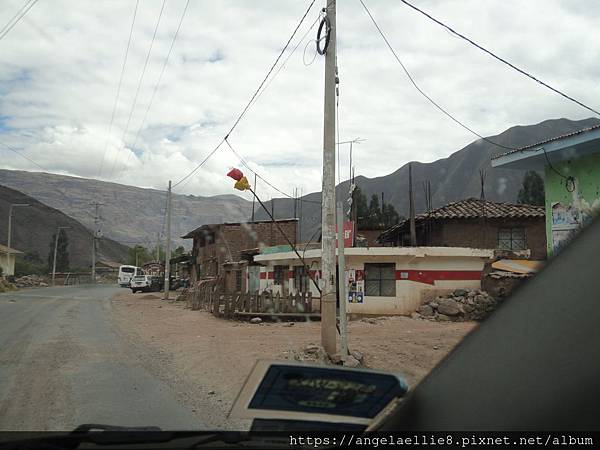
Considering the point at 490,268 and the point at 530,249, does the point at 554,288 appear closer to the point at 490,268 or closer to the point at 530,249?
the point at 490,268

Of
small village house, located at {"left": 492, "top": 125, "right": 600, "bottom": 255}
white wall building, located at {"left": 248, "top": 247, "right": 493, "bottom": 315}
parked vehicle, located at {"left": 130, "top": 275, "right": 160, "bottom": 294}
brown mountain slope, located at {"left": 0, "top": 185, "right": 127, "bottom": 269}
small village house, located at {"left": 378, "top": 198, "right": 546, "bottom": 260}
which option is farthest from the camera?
brown mountain slope, located at {"left": 0, "top": 185, "right": 127, "bottom": 269}

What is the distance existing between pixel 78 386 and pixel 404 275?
13.3m

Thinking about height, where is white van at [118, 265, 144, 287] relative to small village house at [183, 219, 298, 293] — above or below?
below

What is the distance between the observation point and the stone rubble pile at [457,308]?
17562 mm

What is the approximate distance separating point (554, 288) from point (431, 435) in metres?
0.56

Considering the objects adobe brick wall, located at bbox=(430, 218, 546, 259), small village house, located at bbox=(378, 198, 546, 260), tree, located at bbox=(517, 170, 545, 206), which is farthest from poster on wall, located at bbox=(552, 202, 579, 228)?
tree, located at bbox=(517, 170, 545, 206)

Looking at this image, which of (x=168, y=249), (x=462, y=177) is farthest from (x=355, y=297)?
(x=462, y=177)

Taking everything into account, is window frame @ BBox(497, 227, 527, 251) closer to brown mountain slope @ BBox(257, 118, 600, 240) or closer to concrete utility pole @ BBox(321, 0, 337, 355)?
concrete utility pole @ BBox(321, 0, 337, 355)

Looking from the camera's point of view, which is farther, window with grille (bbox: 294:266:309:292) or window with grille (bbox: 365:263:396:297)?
window with grille (bbox: 294:266:309:292)

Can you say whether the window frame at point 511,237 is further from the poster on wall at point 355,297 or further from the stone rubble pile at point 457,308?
the poster on wall at point 355,297

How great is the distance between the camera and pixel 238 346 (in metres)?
11.8

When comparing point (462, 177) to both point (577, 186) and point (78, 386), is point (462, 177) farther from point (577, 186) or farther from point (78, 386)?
point (78, 386)

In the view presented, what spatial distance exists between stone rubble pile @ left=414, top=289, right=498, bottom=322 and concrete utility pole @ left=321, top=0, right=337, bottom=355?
9.22 metres

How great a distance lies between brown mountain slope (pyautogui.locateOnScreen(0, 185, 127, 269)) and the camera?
358 feet
